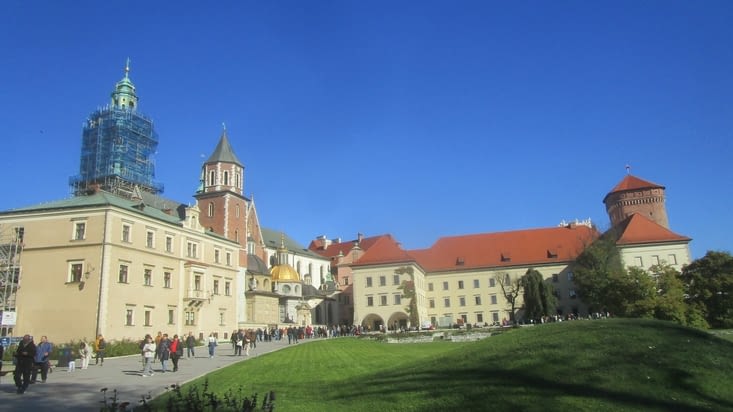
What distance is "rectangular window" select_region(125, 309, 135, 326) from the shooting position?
39.2m

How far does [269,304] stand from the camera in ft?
200

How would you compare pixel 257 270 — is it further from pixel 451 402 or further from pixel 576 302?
pixel 451 402

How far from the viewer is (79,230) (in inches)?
1553

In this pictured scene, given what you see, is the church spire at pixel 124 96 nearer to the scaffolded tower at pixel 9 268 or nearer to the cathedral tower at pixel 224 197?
the cathedral tower at pixel 224 197

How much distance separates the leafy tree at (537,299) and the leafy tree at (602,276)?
4191 millimetres

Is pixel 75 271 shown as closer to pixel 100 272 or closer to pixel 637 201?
pixel 100 272

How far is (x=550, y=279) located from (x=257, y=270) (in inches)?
1439

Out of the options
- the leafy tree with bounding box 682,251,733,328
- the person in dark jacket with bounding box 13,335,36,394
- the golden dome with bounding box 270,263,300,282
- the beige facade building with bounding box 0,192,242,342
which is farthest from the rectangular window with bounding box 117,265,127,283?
Answer: the leafy tree with bounding box 682,251,733,328

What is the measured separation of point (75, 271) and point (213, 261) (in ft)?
46.6

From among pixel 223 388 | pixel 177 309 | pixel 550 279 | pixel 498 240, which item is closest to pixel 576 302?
pixel 550 279

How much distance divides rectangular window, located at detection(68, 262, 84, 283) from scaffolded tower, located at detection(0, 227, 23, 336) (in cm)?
393

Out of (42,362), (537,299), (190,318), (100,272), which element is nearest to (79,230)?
(100,272)

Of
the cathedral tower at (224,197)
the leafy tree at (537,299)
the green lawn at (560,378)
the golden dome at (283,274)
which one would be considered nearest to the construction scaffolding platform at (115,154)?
the cathedral tower at (224,197)

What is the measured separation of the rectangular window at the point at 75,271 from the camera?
38125 mm
